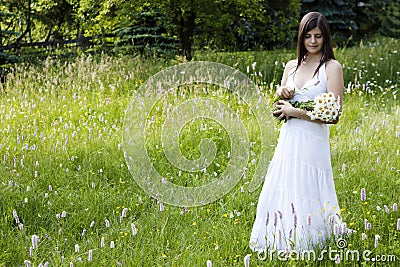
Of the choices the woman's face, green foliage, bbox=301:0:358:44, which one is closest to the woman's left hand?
the woman's face

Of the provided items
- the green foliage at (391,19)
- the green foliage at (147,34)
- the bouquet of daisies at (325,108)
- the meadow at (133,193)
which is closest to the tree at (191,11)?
the green foliage at (147,34)

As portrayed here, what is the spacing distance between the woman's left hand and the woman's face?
41cm

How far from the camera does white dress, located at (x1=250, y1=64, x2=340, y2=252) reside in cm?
361

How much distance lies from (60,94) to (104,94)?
2.34 feet

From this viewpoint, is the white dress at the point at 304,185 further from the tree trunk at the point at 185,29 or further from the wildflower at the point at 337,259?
the tree trunk at the point at 185,29

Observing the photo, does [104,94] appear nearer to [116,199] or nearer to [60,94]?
[60,94]

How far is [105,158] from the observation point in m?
5.33

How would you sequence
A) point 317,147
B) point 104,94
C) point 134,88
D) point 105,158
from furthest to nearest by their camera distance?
1. point 134,88
2. point 104,94
3. point 105,158
4. point 317,147

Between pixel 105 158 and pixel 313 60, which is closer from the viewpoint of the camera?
pixel 313 60

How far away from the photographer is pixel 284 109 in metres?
3.61

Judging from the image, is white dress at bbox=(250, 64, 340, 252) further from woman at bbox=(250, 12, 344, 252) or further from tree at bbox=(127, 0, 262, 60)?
tree at bbox=(127, 0, 262, 60)

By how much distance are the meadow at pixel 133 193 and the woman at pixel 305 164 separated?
17 cm

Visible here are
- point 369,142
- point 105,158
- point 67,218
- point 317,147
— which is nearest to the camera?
point 317,147

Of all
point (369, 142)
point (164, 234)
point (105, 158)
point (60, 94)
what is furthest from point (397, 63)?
point (164, 234)
